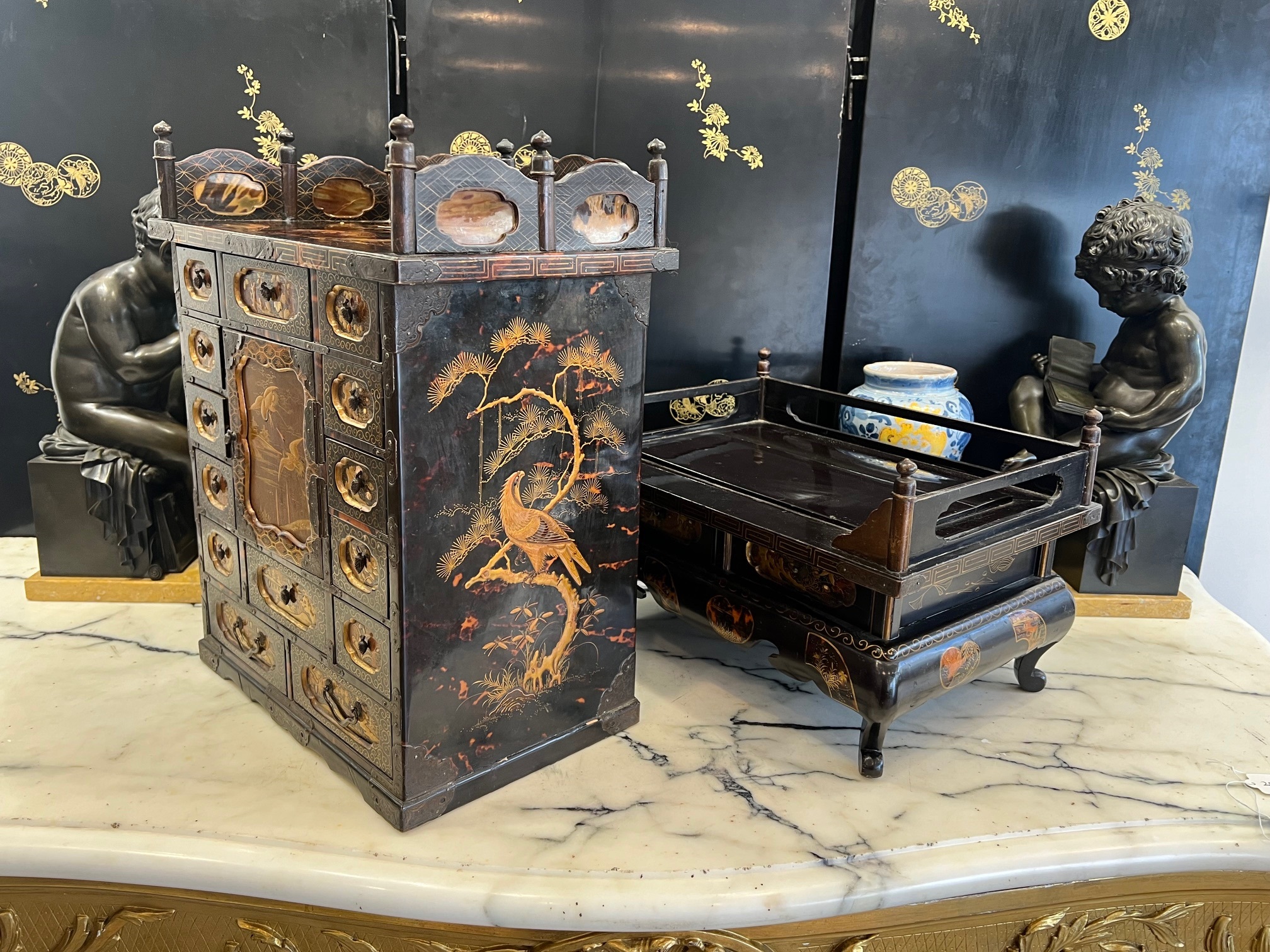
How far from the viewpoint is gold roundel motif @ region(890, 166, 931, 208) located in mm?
2615

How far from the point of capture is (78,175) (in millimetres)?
2449

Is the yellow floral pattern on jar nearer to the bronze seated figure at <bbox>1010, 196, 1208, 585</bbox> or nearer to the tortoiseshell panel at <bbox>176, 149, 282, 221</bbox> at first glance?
the bronze seated figure at <bbox>1010, 196, 1208, 585</bbox>

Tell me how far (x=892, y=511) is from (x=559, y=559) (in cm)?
56

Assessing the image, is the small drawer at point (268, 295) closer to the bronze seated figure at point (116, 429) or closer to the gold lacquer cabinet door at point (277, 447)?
the gold lacquer cabinet door at point (277, 447)

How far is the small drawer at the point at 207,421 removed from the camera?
185 centimetres

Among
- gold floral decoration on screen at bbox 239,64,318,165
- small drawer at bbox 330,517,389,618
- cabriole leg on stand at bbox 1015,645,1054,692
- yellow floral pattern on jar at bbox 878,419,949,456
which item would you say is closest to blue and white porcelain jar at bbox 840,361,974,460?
yellow floral pattern on jar at bbox 878,419,949,456

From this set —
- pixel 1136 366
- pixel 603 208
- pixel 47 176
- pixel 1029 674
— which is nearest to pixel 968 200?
pixel 1136 366

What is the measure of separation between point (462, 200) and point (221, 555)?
1.01 meters

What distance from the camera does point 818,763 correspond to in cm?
180

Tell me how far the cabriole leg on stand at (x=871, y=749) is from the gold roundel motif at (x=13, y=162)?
7.86 feet

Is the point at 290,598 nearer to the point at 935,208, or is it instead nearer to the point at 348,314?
the point at 348,314

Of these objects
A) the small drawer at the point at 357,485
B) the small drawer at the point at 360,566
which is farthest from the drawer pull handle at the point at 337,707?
the small drawer at the point at 357,485

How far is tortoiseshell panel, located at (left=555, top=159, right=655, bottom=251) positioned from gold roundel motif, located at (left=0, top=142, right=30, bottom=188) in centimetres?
174

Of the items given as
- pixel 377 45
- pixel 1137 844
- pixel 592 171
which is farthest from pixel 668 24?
pixel 1137 844
